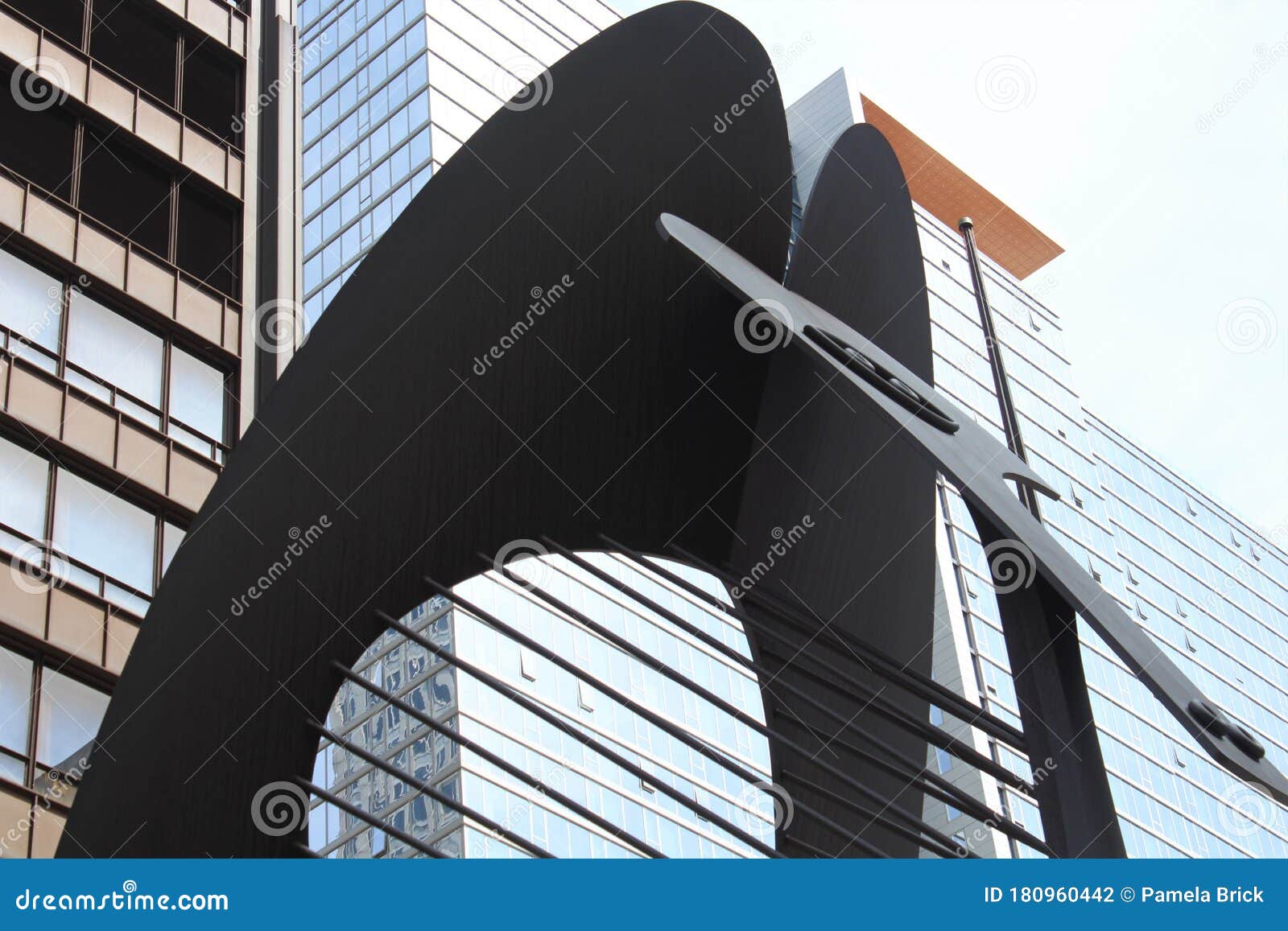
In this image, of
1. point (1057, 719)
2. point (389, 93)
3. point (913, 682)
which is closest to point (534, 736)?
point (389, 93)

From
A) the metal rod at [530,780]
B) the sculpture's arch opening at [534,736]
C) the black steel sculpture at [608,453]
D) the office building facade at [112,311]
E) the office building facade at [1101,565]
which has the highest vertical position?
the office building facade at [1101,565]

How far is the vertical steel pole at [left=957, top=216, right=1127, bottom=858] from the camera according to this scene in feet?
24.0

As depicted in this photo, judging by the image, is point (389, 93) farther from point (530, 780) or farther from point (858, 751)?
point (530, 780)

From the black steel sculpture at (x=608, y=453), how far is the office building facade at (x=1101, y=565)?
46360 mm

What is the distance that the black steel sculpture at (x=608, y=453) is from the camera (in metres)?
8.34

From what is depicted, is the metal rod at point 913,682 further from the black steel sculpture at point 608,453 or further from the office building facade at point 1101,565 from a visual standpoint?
the office building facade at point 1101,565

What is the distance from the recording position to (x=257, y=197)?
2311 centimetres

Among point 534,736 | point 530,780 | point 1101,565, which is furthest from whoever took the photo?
point 1101,565

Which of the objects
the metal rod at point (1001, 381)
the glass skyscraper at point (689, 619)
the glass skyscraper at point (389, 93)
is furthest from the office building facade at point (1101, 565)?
the metal rod at point (1001, 381)

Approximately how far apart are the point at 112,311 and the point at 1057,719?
50.5 feet

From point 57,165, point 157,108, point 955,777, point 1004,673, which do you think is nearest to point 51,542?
point 57,165

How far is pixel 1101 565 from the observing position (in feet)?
264

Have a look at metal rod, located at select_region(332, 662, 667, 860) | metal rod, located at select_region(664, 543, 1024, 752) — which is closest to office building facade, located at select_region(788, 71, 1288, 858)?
metal rod, located at select_region(664, 543, 1024, 752)

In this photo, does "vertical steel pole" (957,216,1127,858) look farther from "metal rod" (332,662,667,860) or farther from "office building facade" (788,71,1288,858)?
"office building facade" (788,71,1288,858)
